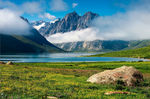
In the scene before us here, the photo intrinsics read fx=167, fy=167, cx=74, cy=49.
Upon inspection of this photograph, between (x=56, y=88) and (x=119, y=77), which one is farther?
(x=119, y=77)

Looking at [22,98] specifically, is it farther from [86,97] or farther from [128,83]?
[128,83]

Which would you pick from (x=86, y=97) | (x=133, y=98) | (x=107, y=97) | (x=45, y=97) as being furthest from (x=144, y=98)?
(x=45, y=97)

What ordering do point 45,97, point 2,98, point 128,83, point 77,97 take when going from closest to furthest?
point 2,98, point 45,97, point 77,97, point 128,83

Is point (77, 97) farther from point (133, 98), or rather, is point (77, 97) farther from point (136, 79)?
point (136, 79)

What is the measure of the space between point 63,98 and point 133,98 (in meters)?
7.81

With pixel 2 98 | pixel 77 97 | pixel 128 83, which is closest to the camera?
pixel 2 98

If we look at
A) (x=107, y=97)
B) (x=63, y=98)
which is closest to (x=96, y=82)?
(x=107, y=97)

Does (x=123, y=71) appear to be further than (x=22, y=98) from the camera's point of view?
Yes

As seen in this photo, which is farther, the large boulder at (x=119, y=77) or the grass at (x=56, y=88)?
the large boulder at (x=119, y=77)

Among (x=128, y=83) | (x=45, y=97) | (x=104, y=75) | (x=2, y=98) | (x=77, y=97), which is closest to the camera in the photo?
(x=2, y=98)

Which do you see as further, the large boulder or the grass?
the large boulder

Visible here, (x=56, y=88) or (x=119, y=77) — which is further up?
(x=119, y=77)

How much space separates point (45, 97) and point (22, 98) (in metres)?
2.26

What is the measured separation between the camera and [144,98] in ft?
62.0
